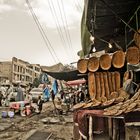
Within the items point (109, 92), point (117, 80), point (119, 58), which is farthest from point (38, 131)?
point (119, 58)

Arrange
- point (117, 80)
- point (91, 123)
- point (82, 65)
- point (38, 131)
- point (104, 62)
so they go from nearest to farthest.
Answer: point (91, 123), point (104, 62), point (117, 80), point (82, 65), point (38, 131)

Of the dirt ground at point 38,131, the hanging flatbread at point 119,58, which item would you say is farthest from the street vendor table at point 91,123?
the dirt ground at point 38,131

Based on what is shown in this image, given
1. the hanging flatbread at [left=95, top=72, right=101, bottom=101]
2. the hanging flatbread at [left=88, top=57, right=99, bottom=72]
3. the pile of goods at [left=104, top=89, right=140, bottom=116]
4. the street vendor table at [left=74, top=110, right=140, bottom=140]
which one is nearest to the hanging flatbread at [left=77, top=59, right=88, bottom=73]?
the hanging flatbread at [left=88, top=57, right=99, bottom=72]

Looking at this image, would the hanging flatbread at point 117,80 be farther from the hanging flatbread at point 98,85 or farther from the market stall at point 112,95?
the hanging flatbread at point 98,85

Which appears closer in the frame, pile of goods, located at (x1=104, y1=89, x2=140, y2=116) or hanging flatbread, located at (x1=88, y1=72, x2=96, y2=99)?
pile of goods, located at (x1=104, y1=89, x2=140, y2=116)

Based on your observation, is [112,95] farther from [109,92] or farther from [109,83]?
[109,83]

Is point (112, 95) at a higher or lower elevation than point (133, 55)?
lower

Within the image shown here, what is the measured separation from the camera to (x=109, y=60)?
8.16 metres

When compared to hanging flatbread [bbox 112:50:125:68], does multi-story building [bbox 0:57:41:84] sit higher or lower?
higher

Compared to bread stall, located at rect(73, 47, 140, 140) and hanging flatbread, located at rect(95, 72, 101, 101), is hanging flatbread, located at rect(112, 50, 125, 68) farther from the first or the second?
hanging flatbread, located at rect(95, 72, 101, 101)

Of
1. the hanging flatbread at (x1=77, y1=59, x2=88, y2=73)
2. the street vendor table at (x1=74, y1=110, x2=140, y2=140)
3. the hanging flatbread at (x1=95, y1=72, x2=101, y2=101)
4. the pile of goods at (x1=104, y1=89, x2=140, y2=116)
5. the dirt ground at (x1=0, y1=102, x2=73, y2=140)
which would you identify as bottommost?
the dirt ground at (x1=0, y1=102, x2=73, y2=140)

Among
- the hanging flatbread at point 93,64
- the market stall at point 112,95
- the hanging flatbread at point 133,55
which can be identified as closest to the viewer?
the market stall at point 112,95

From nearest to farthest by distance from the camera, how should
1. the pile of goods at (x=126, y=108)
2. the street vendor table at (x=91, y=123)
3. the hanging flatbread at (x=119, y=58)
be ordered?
the pile of goods at (x=126, y=108) → the street vendor table at (x=91, y=123) → the hanging flatbread at (x=119, y=58)

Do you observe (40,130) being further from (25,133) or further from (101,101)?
(101,101)
